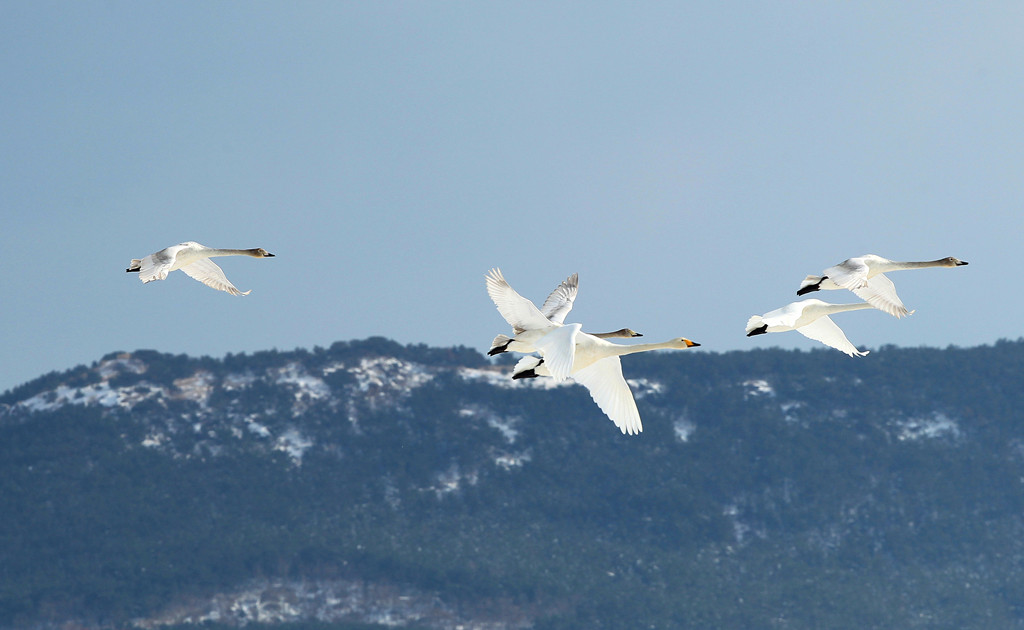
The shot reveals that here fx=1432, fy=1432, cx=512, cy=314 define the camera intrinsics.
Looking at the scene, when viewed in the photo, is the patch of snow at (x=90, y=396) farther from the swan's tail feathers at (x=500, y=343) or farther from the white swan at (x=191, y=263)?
the swan's tail feathers at (x=500, y=343)

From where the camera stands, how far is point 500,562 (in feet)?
381

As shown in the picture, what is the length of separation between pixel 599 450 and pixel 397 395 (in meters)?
20.6

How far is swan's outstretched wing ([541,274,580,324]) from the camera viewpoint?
28.4 m

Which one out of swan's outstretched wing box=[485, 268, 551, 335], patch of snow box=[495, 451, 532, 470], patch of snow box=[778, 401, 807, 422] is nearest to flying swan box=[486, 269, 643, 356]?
swan's outstretched wing box=[485, 268, 551, 335]

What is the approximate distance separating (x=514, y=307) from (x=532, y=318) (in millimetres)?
471

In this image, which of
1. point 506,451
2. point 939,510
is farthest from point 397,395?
point 939,510

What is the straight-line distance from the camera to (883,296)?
24750 mm

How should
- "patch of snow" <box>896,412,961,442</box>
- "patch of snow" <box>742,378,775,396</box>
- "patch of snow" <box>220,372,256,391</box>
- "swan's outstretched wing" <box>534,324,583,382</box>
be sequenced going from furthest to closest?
"patch of snow" <box>742,378,775,396</box>
"patch of snow" <box>896,412,961,442</box>
"patch of snow" <box>220,372,256,391</box>
"swan's outstretched wing" <box>534,324,583,382</box>

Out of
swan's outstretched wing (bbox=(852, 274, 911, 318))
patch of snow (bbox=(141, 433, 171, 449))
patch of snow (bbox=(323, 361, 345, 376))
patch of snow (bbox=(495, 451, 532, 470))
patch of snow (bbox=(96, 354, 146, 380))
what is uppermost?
patch of snow (bbox=(96, 354, 146, 380))

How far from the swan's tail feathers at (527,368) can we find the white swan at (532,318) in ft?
1.21

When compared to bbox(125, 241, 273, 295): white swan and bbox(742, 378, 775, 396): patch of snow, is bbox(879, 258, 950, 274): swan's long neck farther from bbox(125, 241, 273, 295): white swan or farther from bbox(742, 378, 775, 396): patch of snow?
bbox(742, 378, 775, 396): patch of snow

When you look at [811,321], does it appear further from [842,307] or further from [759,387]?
[759,387]

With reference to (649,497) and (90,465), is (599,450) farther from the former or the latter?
(90,465)

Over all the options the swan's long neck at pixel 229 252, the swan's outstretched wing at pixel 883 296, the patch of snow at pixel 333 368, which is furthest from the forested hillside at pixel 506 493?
the swan's outstretched wing at pixel 883 296
